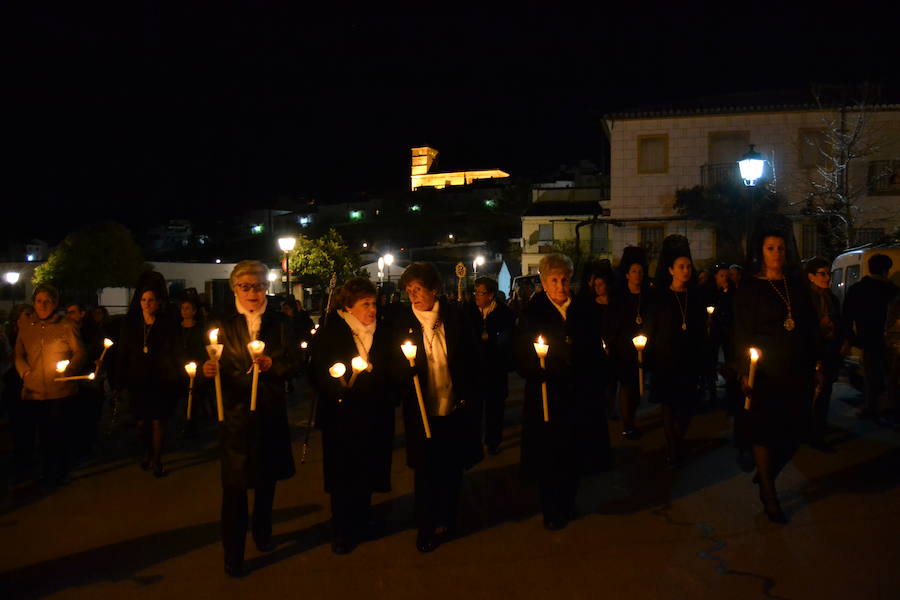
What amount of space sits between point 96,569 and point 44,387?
2.95m

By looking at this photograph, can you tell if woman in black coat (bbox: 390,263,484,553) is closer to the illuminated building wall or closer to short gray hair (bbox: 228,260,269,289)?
short gray hair (bbox: 228,260,269,289)

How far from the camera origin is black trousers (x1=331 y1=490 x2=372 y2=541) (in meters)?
5.51

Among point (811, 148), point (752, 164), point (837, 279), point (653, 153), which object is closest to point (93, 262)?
point (653, 153)

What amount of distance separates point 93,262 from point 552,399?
4985 cm

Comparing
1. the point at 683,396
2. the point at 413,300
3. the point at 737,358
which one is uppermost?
the point at 413,300

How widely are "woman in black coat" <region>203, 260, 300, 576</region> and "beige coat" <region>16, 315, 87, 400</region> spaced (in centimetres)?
314

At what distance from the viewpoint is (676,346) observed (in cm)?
766

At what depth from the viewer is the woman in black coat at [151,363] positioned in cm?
791

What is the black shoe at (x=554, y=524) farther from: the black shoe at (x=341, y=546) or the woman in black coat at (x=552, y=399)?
the black shoe at (x=341, y=546)

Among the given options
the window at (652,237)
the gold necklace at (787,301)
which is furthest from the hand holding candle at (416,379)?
the window at (652,237)

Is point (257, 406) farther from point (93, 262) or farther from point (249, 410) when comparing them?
point (93, 262)

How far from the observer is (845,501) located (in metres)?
6.33

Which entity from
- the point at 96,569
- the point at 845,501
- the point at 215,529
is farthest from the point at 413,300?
the point at 845,501

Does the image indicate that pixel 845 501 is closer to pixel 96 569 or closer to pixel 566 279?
pixel 566 279
